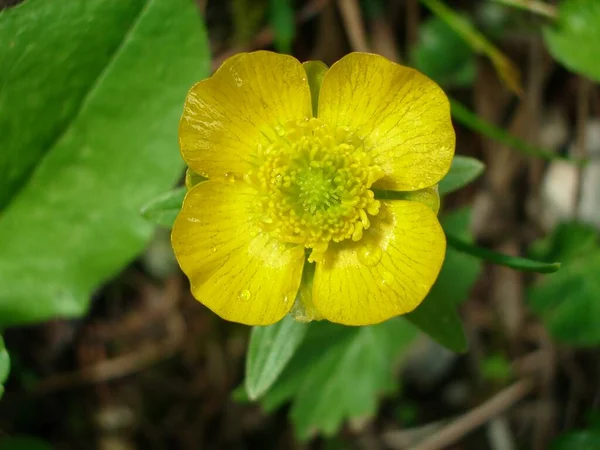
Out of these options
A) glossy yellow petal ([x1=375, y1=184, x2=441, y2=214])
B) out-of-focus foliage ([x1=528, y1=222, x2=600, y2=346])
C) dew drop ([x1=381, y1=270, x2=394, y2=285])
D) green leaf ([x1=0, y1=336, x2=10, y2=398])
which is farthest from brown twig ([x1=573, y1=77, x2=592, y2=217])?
green leaf ([x1=0, y1=336, x2=10, y2=398])

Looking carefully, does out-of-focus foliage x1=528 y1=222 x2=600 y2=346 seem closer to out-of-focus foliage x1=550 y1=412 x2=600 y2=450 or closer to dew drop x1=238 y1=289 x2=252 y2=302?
out-of-focus foliage x1=550 y1=412 x2=600 y2=450

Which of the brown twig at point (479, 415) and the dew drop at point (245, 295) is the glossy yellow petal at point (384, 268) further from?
the brown twig at point (479, 415)

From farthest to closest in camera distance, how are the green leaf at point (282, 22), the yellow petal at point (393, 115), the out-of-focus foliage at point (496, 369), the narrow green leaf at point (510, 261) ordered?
the out-of-focus foliage at point (496, 369) → the green leaf at point (282, 22) → the narrow green leaf at point (510, 261) → the yellow petal at point (393, 115)

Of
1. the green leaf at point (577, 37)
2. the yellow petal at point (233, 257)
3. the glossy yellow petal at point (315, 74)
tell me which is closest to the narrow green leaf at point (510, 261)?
the yellow petal at point (233, 257)

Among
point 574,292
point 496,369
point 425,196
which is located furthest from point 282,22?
point 496,369

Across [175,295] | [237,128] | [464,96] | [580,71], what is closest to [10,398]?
[175,295]

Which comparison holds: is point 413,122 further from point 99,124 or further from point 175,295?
point 175,295
